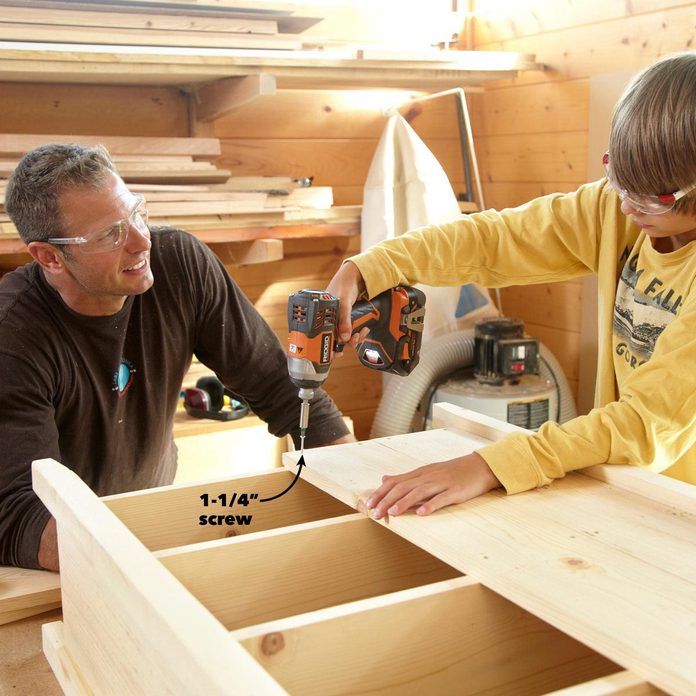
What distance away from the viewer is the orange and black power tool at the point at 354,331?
1.47 metres

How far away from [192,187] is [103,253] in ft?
3.35

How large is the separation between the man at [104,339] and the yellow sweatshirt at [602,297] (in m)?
0.44

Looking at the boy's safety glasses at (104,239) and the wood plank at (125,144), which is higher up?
the wood plank at (125,144)

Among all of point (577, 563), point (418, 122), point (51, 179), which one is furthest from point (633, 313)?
point (418, 122)

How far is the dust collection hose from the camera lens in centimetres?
304

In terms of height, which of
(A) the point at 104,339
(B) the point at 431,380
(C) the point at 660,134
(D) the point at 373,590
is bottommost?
(B) the point at 431,380

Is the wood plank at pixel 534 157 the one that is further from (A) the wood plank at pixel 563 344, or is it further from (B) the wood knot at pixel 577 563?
(B) the wood knot at pixel 577 563

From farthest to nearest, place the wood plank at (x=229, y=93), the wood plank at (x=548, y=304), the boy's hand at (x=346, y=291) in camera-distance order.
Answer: the wood plank at (x=548, y=304) < the wood plank at (x=229, y=93) < the boy's hand at (x=346, y=291)

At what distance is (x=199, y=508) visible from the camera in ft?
4.33

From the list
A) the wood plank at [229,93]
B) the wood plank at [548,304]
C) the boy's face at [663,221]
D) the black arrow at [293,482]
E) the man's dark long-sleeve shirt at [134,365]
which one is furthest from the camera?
the wood plank at [548,304]

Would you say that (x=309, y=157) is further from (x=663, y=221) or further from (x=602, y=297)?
(x=663, y=221)

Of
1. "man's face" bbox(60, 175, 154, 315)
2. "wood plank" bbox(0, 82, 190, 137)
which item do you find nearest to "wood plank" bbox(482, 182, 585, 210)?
"wood plank" bbox(0, 82, 190, 137)

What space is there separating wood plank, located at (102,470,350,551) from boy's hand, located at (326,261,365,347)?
0.97 ft

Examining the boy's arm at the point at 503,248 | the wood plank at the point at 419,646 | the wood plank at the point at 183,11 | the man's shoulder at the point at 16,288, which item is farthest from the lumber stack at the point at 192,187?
the wood plank at the point at 419,646
